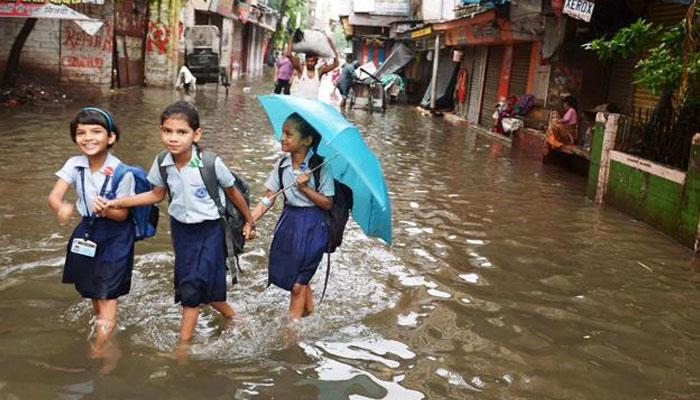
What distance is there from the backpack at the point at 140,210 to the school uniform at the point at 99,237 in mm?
28

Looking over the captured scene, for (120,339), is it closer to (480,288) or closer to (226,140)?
(480,288)

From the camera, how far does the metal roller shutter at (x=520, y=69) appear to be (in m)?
18.0

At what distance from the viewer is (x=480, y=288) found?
215 inches

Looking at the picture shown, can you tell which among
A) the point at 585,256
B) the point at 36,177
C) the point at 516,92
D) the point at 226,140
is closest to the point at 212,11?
the point at 516,92

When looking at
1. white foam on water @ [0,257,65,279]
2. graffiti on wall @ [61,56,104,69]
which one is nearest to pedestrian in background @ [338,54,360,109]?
graffiti on wall @ [61,56,104,69]

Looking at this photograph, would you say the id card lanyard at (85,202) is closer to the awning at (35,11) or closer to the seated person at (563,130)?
the seated person at (563,130)

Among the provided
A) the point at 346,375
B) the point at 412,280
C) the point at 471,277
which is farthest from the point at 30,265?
the point at 471,277

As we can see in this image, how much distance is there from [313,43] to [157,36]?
11.3 meters

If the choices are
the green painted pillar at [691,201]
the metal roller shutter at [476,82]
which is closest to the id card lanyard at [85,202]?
the green painted pillar at [691,201]

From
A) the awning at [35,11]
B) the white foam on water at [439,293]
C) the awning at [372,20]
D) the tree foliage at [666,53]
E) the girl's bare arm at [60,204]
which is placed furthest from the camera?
the awning at [372,20]

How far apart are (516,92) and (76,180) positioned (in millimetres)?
16347

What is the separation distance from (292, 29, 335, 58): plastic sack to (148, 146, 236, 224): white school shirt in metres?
11.0

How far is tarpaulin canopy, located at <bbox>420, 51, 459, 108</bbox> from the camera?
2575cm

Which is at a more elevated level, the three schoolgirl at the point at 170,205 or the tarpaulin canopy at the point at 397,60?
the tarpaulin canopy at the point at 397,60
